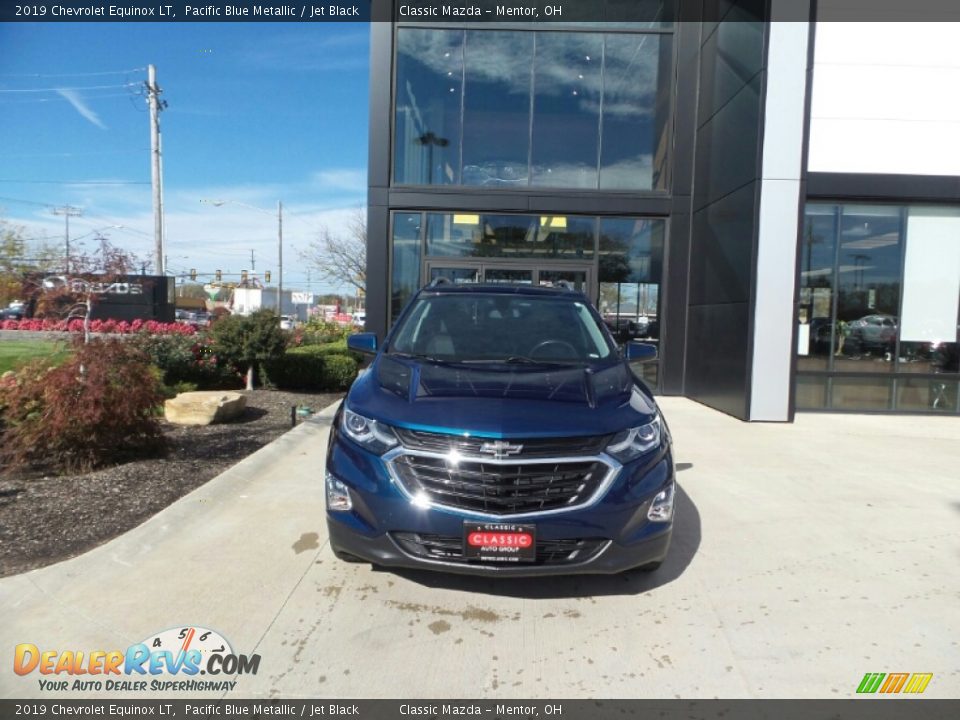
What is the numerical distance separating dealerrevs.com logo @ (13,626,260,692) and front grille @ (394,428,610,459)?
1.25 metres

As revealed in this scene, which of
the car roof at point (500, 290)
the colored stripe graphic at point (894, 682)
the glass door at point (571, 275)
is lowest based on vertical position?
the colored stripe graphic at point (894, 682)

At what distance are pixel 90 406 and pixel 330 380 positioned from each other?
6210mm

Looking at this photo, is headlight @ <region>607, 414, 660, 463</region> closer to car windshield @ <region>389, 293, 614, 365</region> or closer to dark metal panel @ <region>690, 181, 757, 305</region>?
car windshield @ <region>389, 293, 614, 365</region>

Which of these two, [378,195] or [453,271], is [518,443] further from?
[378,195]

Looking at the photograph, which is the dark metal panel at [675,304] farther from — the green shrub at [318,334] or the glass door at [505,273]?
the green shrub at [318,334]

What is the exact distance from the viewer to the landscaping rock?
8000 mm

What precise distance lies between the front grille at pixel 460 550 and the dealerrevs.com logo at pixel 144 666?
2.85ft

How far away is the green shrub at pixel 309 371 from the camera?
11289 millimetres

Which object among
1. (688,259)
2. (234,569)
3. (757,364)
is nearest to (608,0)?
(688,259)

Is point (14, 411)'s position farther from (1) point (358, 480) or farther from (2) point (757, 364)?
(2) point (757, 364)

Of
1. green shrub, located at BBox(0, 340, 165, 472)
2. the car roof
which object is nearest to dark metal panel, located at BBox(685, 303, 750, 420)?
the car roof

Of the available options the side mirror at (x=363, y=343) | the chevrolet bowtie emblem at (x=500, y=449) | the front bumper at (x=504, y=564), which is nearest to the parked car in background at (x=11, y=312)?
the side mirror at (x=363, y=343)

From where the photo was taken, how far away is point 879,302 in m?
9.90
